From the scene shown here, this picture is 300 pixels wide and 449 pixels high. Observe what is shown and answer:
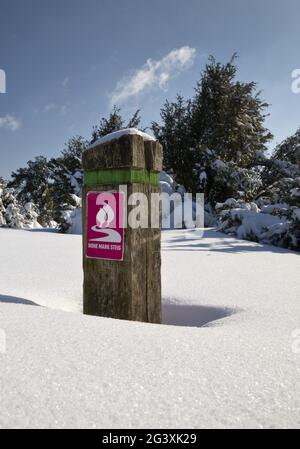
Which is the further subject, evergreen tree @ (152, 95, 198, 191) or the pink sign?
evergreen tree @ (152, 95, 198, 191)

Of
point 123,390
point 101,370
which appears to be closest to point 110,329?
point 101,370

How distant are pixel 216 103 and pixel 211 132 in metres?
1.26

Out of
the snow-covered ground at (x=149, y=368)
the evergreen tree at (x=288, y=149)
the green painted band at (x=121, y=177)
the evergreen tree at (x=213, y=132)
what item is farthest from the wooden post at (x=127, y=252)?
the evergreen tree at (x=288, y=149)

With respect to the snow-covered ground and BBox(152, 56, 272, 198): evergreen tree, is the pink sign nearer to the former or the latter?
the snow-covered ground

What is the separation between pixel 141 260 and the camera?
2.06 meters

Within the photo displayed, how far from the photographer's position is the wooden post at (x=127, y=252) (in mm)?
1984

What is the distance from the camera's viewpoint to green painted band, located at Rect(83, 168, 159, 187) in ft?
6.52

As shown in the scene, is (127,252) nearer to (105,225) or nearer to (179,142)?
(105,225)

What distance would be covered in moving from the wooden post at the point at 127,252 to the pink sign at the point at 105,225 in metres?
0.03

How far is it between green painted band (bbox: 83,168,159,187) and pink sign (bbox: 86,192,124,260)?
0.08 m

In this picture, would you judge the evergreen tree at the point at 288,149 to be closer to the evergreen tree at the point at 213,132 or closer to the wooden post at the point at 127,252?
the evergreen tree at the point at 213,132

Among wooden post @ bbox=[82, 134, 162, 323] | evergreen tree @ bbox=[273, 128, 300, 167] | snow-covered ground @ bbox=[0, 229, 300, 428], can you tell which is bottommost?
snow-covered ground @ bbox=[0, 229, 300, 428]

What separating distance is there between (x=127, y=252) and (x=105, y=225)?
231 millimetres

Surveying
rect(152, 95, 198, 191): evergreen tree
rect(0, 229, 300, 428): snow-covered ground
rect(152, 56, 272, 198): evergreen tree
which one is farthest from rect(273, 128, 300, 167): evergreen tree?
rect(0, 229, 300, 428): snow-covered ground
